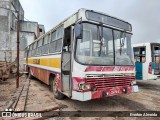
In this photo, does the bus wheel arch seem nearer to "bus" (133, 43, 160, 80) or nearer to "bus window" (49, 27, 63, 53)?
"bus window" (49, 27, 63, 53)

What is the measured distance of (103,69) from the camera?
18.1 ft

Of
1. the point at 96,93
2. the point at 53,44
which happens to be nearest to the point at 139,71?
the point at 53,44

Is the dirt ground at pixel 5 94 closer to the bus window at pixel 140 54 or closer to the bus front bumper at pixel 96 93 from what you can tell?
the bus front bumper at pixel 96 93

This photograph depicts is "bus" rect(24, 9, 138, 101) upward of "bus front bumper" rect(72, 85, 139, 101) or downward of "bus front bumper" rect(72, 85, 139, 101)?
upward

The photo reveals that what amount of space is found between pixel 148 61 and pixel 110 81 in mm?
5428

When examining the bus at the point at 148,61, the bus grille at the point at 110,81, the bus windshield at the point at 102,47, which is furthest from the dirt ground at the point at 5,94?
the bus at the point at 148,61

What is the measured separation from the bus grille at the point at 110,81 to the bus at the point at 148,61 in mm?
4232

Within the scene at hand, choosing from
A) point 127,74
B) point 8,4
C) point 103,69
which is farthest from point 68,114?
point 8,4

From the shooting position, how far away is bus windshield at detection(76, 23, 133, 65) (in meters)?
5.41

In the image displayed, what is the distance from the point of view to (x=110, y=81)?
569 cm

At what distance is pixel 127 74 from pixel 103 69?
1.19 m

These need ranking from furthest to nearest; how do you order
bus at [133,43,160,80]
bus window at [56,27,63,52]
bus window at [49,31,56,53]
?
1. bus at [133,43,160,80]
2. bus window at [49,31,56,53]
3. bus window at [56,27,63,52]

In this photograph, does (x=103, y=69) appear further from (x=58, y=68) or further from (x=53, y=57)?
(x=53, y=57)

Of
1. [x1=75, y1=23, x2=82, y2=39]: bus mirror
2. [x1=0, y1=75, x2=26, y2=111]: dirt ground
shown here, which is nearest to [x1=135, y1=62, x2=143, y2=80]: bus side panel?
[x1=75, y1=23, x2=82, y2=39]: bus mirror
